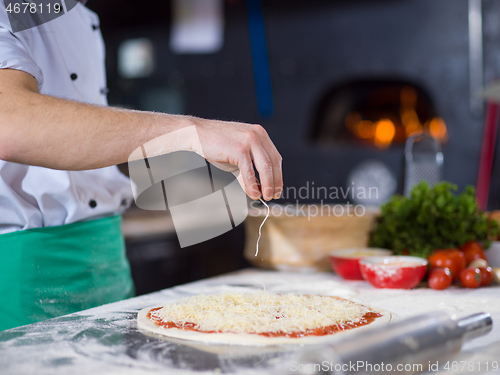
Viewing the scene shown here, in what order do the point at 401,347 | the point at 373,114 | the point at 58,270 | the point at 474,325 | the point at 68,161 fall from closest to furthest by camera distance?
the point at 401,347 → the point at 474,325 → the point at 68,161 → the point at 58,270 → the point at 373,114

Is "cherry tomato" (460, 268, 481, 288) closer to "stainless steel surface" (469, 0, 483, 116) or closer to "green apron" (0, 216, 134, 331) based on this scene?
"green apron" (0, 216, 134, 331)

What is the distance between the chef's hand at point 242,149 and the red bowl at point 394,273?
0.45 m

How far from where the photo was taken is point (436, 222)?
4.38 feet

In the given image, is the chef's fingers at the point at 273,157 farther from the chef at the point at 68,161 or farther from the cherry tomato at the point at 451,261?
the cherry tomato at the point at 451,261

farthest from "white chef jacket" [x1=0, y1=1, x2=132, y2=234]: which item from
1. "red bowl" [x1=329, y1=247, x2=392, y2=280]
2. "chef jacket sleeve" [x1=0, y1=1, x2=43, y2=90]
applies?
"red bowl" [x1=329, y1=247, x2=392, y2=280]

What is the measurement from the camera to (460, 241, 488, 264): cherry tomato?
1.32 m

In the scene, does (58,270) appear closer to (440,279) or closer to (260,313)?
(260,313)

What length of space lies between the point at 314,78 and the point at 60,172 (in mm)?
3301

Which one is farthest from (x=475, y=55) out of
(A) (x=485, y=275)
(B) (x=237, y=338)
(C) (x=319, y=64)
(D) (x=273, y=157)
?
(B) (x=237, y=338)

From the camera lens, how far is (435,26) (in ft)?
11.8

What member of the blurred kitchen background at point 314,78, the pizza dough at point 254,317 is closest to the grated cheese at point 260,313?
the pizza dough at point 254,317

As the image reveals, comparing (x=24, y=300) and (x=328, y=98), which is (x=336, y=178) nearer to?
(x=328, y=98)

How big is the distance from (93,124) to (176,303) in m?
0.41

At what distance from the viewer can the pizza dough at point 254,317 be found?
0.77m
